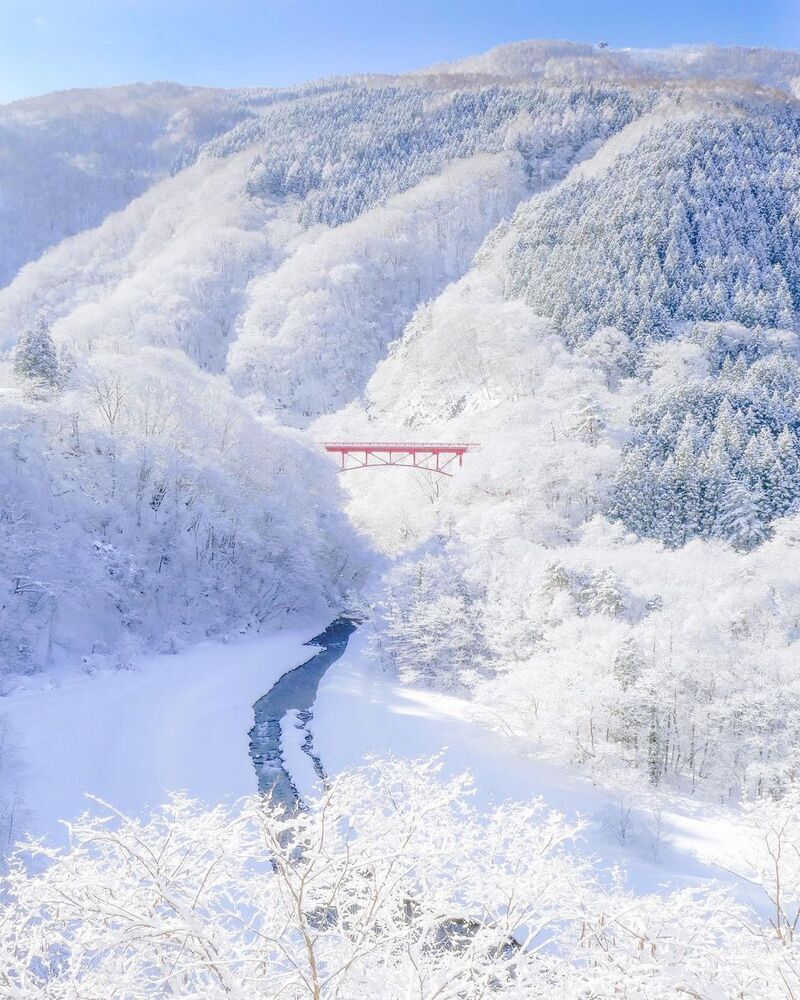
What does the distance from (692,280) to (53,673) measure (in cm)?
7800

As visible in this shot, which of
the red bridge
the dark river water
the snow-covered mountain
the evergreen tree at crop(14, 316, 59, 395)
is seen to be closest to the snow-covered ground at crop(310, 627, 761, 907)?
the dark river water

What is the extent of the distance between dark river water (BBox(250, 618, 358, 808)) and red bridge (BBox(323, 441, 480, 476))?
69.6 ft

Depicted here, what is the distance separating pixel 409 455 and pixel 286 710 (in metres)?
44.3

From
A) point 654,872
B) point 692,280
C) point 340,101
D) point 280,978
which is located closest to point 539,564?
point 654,872

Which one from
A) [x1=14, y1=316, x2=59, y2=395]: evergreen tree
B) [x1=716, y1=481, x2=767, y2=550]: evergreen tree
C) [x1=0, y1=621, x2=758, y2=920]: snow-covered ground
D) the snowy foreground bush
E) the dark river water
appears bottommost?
the dark river water

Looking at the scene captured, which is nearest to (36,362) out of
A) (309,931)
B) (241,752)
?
(241,752)

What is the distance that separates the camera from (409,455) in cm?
7738

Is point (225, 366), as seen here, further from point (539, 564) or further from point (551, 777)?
point (551, 777)

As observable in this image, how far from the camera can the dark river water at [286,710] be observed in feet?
94.2

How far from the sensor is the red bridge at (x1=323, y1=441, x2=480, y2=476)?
67.4 metres

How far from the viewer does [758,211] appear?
282ft

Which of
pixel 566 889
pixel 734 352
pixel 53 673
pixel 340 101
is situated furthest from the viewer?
pixel 340 101

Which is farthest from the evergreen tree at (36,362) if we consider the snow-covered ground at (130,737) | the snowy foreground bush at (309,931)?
the snowy foreground bush at (309,931)

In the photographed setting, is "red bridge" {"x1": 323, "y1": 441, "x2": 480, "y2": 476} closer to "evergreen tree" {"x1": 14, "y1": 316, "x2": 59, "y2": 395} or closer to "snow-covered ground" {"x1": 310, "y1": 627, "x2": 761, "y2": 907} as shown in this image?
"snow-covered ground" {"x1": 310, "y1": 627, "x2": 761, "y2": 907}
